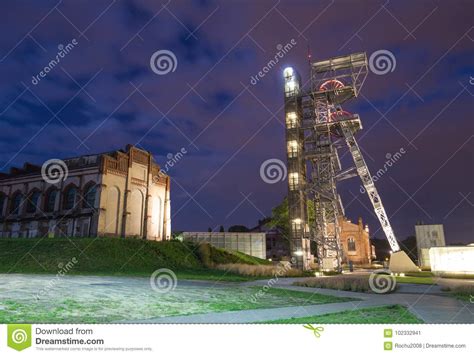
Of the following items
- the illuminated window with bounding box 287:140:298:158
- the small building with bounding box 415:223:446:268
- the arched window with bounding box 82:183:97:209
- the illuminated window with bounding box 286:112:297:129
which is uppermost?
the illuminated window with bounding box 286:112:297:129

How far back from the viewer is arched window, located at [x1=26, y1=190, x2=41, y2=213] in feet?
150

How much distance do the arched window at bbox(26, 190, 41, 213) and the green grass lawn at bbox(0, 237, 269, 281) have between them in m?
12.7

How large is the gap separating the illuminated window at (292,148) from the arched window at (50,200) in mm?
31270

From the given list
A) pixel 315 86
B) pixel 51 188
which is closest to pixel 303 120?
pixel 315 86

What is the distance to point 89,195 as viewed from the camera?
138 feet

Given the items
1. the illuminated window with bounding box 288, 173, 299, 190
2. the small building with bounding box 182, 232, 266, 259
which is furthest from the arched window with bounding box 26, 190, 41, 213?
the illuminated window with bounding box 288, 173, 299, 190

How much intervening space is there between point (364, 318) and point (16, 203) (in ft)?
170

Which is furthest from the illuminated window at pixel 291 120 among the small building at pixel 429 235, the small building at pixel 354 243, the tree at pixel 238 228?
the tree at pixel 238 228

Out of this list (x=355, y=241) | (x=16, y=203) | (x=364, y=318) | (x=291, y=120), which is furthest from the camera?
(x=355, y=241)

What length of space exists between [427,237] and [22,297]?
1875 inches

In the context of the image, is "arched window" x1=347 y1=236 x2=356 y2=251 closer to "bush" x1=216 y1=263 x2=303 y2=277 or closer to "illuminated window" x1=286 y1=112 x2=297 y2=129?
Result: "illuminated window" x1=286 y1=112 x2=297 y2=129

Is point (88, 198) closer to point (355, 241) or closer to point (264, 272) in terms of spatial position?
point (264, 272)

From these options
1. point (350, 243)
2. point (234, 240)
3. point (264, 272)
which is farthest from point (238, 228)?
point (264, 272)

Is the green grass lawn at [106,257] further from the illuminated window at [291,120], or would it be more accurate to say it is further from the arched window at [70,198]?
the illuminated window at [291,120]
